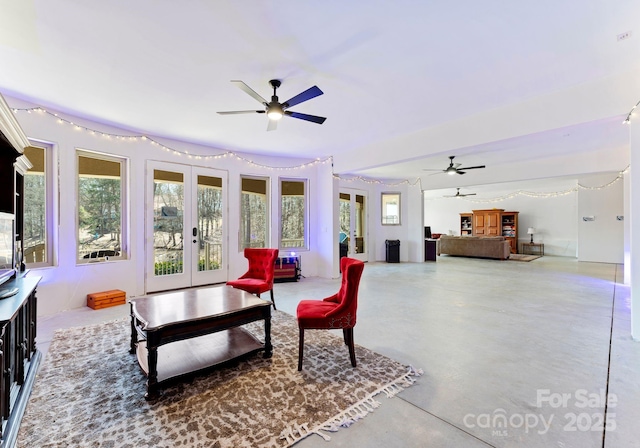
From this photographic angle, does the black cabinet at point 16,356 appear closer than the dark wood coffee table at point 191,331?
Yes

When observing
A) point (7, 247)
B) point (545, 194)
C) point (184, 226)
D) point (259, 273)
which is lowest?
point (259, 273)

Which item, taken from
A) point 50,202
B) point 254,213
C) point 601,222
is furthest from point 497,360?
point 601,222

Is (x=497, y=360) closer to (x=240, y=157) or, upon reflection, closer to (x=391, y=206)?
(x=240, y=157)

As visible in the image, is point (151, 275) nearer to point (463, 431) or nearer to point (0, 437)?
point (0, 437)

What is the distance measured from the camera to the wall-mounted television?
2344mm

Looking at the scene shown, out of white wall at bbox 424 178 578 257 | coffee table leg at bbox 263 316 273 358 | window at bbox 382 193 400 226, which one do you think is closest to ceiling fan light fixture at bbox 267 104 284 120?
coffee table leg at bbox 263 316 273 358

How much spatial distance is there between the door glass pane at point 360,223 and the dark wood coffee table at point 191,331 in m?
6.56

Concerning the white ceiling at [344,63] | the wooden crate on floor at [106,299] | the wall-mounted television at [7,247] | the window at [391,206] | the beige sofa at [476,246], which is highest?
the white ceiling at [344,63]

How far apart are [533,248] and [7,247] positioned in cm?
1472

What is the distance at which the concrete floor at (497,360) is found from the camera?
1.77m

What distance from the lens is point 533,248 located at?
11.9 m

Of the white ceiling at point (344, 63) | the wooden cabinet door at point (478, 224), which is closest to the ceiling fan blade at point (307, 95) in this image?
the white ceiling at point (344, 63)

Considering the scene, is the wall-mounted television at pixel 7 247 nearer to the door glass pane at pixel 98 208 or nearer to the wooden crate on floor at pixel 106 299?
the wooden crate on floor at pixel 106 299

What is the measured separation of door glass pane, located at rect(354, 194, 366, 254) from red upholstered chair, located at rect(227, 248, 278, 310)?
5259 mm
